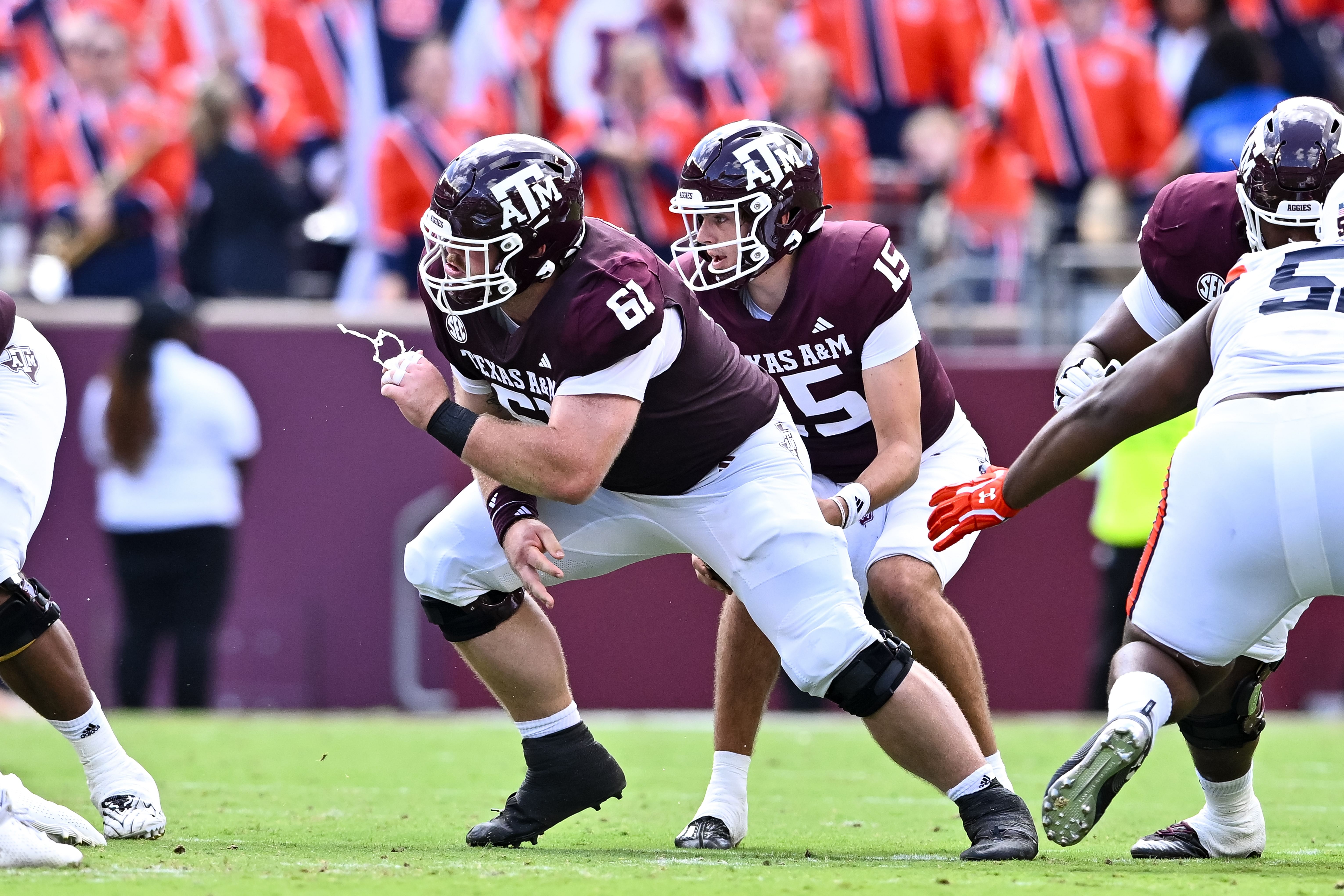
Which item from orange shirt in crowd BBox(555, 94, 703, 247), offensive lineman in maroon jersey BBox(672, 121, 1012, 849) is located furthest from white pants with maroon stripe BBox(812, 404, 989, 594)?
orange shirt in crowd BBox(555, 94, 703, 247)

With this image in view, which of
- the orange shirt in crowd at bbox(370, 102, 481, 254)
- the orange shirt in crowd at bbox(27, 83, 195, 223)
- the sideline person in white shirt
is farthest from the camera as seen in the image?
the orange shirt in crowd at bbox(27, 83, 195, 223)

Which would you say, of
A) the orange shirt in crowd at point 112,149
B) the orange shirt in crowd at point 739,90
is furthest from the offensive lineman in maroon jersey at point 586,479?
the orange shirt in crowd at point 112,149

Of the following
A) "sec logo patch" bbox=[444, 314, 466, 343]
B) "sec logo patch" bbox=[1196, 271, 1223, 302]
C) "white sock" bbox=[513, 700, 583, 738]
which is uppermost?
"sec logo patch" bbox=[444, 314, 466, 343]

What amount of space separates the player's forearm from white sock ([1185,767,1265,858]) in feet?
3.51

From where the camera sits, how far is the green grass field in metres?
3.96

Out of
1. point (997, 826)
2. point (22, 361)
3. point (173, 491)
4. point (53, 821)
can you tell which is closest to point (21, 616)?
point (53, 821)

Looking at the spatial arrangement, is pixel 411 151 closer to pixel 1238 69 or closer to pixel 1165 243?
pixel 1238 69

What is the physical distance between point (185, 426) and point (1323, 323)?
6.67 metres

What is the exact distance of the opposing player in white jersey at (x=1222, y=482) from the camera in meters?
3.90

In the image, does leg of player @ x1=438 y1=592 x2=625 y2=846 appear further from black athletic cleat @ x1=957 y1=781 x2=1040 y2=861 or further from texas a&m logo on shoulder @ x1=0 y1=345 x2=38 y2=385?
texas a&m logo on shoulder @ x1=0 y1=345 x2=38 y2=385

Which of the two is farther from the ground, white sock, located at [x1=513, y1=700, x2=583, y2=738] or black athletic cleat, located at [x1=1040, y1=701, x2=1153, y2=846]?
black athletic cleat, located at [x1=1040, y1=701, x2=1153, y2=846]

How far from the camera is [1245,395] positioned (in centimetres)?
403

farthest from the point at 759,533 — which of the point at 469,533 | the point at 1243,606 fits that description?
the point at 1243,606

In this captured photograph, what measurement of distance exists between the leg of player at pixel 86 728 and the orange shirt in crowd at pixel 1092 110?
22.7 ft
